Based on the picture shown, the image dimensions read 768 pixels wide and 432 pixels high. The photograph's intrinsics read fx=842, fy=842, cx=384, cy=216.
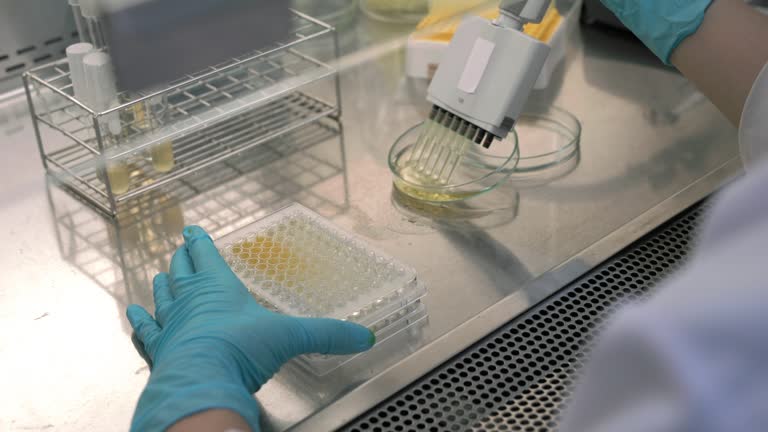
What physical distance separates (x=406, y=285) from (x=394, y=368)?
102 mm

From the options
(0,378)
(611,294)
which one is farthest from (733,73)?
(0,378)

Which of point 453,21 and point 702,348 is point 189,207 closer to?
point 453,21

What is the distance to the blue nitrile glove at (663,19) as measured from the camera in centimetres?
113

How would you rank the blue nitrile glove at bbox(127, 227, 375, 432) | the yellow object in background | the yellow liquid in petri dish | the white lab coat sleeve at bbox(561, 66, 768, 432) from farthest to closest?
the yellow object in background
the yellow liquid in petri dish
the blue nitrile glove at bbox(127, 227, 375, 432)
the white lab coat sleeve at bbox(561, 66, 768, 432)

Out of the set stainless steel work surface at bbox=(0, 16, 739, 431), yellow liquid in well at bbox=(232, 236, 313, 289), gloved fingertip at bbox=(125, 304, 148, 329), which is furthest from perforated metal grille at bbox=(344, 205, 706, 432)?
gloved fingertip at bbox=(125, 304, 148, 329)

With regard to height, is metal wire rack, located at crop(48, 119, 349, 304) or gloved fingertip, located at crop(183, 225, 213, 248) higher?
gloved fingertip, located at crop(183, 225, 213, 248)

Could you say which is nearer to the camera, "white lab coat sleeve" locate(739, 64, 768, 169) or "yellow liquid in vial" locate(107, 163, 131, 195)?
"white lab coat sleeve" locate(739, 64, 768, 169)

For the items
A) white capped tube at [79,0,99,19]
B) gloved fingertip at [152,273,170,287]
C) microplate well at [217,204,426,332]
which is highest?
white capped tube at [79,0,99,19]

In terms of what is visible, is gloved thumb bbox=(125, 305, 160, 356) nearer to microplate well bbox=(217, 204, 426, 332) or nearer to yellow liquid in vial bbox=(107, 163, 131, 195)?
microplate well bbox=(217, 204, 426, 332)

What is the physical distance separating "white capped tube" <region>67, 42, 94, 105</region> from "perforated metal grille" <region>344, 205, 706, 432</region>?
631mm

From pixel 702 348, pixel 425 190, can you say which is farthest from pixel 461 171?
pixel 702 348

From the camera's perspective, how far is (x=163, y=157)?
130 cm

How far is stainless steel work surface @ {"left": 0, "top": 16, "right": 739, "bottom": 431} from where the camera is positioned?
981mm

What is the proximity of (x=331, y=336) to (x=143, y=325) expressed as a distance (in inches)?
9.6
